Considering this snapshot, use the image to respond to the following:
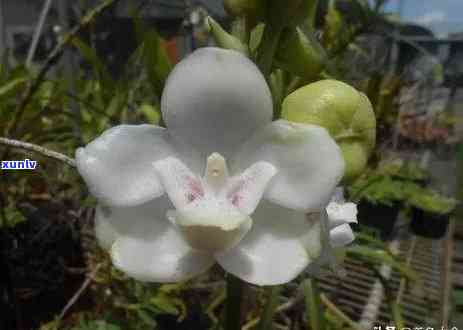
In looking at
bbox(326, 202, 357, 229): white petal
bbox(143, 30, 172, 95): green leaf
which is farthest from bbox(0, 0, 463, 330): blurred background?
bbox(326, 202, 357, 229): white petal

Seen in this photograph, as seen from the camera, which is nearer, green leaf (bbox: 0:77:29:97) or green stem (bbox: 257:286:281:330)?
green stem (bbox: 257:286:281:330)

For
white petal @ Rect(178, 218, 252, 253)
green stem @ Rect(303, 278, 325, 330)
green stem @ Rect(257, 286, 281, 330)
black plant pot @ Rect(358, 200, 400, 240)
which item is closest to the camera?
white petal @ Rect(178, 218, 252, 253)

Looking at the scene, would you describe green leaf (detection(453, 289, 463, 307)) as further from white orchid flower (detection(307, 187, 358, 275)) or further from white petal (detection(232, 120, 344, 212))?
white petal (detection(232, 120, 344, 212))

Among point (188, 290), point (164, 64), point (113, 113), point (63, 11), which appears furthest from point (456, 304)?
point (63, 11)

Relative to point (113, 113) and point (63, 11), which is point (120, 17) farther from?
point (113, 113)

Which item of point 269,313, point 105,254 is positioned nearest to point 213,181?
point 269,313

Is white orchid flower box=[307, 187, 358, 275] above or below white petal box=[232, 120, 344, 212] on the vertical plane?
below

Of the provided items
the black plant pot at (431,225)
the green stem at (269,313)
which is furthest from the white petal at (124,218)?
the black plant pot at (431,225)
